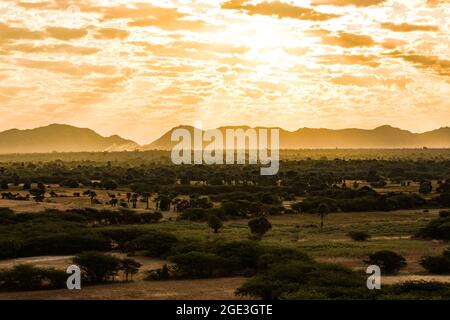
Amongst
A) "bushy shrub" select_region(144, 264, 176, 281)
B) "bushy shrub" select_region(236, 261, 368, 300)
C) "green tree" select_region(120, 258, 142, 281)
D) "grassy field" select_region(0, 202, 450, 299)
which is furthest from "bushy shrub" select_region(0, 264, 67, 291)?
"bushy shrub" select_region(236, 261, 368, 300)

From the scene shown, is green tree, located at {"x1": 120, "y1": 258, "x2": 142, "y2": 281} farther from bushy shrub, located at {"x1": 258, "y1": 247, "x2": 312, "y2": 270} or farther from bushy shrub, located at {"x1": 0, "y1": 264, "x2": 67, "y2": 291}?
bushy shrub, located at {"x1": 258, "y1": 247, "x2": 312, "y2": 270}

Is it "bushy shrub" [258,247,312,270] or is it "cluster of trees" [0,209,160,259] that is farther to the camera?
"cluster of trees" [0,209,160,259]

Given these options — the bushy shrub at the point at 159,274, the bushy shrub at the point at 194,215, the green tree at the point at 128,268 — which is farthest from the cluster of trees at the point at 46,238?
the bushy shrub at the point at 194,215

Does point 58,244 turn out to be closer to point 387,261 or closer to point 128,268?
point 128,268

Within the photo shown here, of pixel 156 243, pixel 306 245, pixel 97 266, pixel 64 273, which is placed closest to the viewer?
pixel 64 273

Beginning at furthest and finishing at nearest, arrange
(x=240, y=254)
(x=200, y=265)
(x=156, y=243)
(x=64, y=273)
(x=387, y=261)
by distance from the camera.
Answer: (x=156, y=243) < (x=240, y=254) < (x=387, y=261) < (x=200, y=265) < (x=64, y=273)

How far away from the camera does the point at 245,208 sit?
78.6m

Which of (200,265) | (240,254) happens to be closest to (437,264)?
(240,254)

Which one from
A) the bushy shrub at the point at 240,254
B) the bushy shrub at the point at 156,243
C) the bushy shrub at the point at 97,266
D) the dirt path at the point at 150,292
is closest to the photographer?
the dirt path at the point at 150,292

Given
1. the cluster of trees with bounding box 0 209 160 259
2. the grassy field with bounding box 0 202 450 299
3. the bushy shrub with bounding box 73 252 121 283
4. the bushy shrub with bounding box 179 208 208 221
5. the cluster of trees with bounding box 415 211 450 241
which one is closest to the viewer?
the grassy field with bounding box 0 202 450 299

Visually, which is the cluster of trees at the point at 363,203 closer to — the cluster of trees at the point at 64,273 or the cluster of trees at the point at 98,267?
the cluster of trees at the point at 64,273

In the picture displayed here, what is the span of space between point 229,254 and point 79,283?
35.0 ft

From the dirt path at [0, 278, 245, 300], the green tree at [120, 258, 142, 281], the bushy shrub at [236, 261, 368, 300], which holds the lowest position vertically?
the dirt path at [0, 278, 245, 300]

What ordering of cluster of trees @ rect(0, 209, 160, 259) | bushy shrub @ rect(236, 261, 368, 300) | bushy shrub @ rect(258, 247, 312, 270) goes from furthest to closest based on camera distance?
cluster of trees @ rect(0, 209, 160, 259), bushy shrub @ rect(258, 247, 312, 270), bushy shrub @ rect(236, 261, 368, 300)
